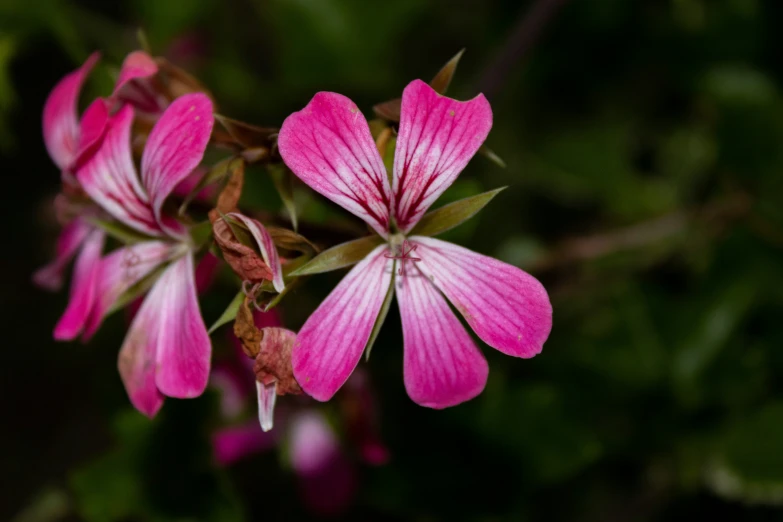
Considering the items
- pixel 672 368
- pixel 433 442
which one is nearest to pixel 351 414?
pixel 433 442

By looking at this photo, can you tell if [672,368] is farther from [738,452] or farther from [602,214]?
[602,214]

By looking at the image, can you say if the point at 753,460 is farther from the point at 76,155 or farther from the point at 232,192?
the point at 76,155

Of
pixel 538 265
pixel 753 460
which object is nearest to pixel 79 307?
pixel 538 265

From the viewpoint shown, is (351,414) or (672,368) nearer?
(351,414)

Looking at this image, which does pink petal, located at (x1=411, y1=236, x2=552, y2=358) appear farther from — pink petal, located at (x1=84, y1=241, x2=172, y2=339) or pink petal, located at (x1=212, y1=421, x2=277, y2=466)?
pink petal, located at (x1=212, y1=421, x2=277, y2=466)

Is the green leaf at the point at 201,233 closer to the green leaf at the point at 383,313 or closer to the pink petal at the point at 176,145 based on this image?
the pink petal at the point at 176,145

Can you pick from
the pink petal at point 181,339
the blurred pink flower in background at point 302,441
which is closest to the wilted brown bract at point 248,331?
the pink petal at point 181,339
